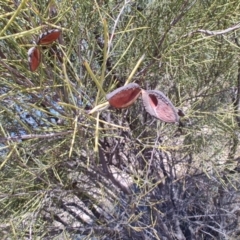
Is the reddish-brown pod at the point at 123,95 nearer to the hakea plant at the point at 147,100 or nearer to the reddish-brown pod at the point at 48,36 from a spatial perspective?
the hakea plant at the point at 147,100

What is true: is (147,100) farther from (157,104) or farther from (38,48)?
(38,48)

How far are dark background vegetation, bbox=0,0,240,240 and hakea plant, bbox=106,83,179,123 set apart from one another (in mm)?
717

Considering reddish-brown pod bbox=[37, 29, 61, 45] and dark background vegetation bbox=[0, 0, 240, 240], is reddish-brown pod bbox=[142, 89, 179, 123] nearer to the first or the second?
reddish-brown pod bbox=[37, 29, 61, 45]

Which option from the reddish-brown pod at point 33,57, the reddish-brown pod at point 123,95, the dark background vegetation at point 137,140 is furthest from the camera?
the dark background vegetation at point 137,140

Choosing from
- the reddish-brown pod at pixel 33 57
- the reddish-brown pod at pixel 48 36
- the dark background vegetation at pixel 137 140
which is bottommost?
the dark background vegetation at pixel 137 140

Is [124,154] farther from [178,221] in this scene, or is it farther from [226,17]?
[226,17]

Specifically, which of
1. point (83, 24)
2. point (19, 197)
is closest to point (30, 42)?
point (83, 24)

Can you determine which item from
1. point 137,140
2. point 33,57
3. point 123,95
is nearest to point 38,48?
point 33,57

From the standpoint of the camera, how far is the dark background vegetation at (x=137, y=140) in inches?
76.7

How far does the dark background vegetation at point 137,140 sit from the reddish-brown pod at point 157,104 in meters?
0.72

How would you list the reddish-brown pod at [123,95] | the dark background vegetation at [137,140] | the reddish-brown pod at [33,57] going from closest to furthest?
the reddish-brown pod at [123,95] < the reddish-brown pod at [33,57] < the dark background vegetation at [137,140]

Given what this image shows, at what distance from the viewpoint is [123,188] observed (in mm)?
2502

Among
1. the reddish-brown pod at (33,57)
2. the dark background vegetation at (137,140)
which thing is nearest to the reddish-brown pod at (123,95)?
the reddish-brown pod at (33,57)

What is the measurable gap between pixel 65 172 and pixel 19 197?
0.32 meters
